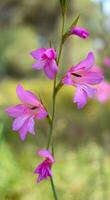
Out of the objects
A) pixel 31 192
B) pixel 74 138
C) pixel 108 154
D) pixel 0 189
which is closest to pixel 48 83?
pixel 74 138

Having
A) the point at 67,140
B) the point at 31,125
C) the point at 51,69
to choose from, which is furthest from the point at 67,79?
the point at 67,140

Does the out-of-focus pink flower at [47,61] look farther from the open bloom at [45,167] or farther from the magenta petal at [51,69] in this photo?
the open bloom at [45,167]

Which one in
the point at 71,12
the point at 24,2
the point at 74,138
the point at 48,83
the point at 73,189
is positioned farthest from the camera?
the point at 24,2

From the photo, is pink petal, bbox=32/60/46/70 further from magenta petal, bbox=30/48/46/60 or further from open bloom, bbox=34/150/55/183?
open bloom, bbox=34/150/55/183

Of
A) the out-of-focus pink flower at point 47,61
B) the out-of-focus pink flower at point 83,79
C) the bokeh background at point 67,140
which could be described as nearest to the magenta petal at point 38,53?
the out-of-focus pink flower at point 47,61

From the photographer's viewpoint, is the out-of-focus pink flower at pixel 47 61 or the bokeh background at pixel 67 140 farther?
the bokeh background at pixel 67 140

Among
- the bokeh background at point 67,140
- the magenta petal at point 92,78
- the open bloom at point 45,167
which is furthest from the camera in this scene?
the bokeh background at point 67,140

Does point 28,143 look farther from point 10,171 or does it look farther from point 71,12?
point 71,12
